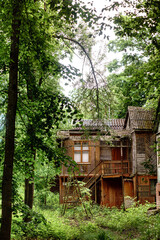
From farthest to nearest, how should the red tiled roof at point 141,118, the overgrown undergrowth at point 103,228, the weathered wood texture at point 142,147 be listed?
the red tiled roof at point 141,118 → the weathered wood texture at point 142,147 → the overgrown undergrowth at point 103,228

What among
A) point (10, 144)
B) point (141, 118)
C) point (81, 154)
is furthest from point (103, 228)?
point (81, 154)

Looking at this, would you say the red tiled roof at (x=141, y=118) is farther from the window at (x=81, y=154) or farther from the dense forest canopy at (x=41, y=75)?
the dense forest canopy at (x=41, y=75)

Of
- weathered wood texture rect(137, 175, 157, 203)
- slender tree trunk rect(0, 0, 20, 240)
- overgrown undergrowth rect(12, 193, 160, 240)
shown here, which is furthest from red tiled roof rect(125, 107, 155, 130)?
slender tree trunk rect(0, 0, 20, 240)

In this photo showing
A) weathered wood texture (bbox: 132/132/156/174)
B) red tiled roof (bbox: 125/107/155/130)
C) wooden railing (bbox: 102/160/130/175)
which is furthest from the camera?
wooden railing (bbox: 102/160/130/175)

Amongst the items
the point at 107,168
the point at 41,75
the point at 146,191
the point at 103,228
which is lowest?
the point at 103,228

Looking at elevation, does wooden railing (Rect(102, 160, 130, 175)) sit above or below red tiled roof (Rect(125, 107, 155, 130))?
below

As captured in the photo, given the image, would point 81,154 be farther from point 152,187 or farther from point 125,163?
point 152,187

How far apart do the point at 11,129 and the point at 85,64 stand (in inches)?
117

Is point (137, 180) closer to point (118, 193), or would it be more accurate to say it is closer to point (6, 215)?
point (118, 193)

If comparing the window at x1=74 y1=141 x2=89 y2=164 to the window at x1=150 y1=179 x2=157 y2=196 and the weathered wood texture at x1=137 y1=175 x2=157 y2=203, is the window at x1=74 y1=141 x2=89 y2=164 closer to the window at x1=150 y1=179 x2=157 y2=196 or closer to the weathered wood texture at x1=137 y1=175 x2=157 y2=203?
the weathered wood texture at x1=137 y1=175 x2=157 y2=203

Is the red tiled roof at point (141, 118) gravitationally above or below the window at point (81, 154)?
above

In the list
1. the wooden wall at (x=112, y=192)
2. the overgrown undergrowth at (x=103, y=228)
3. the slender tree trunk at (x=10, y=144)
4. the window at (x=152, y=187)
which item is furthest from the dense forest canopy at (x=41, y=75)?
the wooden wall at (x=112, y=192)

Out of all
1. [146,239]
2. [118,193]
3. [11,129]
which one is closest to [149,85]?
[11,129]

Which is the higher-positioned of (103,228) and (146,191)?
(146,191)
